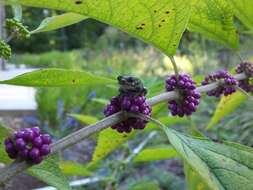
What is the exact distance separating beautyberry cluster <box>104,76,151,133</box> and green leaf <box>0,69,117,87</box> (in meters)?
0.05

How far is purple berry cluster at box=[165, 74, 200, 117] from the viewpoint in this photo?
0.65 m

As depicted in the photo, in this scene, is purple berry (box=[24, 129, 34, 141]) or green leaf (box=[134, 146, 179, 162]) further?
green leaf (box=[134, 146, 179, 162])

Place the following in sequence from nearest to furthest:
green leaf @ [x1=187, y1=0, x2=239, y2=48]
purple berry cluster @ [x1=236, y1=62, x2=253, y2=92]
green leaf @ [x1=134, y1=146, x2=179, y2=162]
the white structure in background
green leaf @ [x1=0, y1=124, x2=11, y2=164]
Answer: green leaf @ [x1=0, y1=124, x2=11, y2=164]
green leaf @ [x1=187, y1=0, x2=239, y2=48]
purple berry cluster @ [x1=236, y1=62, x2=253, y2=92]
green leaf @ [x1=134, y1=146, x2=179, y2=162]
the white structure in background

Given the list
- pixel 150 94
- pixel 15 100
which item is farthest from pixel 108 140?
pixel 15 100

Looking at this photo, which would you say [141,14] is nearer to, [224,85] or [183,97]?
[183,97]

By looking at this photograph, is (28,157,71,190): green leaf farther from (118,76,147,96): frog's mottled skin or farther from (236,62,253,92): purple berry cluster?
(236,62,253,92): purple berry cluster

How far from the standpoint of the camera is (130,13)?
526 mm

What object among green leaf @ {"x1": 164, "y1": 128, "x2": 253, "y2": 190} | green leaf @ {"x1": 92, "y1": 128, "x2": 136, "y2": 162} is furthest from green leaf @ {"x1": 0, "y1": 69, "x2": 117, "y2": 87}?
green leaf @ {"x1": 92, "y1": 128, "x2": 136, "y2": 162}

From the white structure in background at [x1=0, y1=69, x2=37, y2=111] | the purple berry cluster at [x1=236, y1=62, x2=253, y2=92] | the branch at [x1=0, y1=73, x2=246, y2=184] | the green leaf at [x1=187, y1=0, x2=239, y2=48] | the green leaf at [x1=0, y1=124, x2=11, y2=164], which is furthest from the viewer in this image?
the white structure in background at [x1=0, y1=69, x2=37, y2=111]

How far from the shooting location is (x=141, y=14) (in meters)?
0.53

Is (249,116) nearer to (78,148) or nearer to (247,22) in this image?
(78,148)

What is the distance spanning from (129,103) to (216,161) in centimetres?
11

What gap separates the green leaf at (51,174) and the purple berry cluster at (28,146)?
0.21 feet

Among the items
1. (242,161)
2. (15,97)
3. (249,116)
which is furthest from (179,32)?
(15,97)
